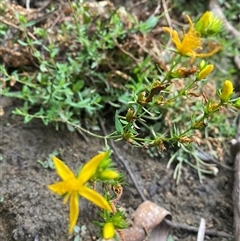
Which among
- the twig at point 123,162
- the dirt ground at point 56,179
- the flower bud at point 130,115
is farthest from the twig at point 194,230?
the flower bud at point 130,115

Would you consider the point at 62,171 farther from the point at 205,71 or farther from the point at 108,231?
the point at 205,71

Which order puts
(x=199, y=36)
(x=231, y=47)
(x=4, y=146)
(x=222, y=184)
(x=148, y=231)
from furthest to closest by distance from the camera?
(x=231, y=47) < (x=222, y=184) < (x=4, y=146) < (x=148, y=231) < (x=199, y=36)

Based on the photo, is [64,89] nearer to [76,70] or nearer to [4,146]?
[76,70]

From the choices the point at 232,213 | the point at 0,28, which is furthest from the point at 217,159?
the point at 0,28

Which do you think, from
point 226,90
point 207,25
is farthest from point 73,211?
point 207,25

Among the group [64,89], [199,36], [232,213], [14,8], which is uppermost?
[199,36]

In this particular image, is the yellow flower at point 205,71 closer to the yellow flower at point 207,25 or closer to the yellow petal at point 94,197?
the yellow flower at point 207,25
